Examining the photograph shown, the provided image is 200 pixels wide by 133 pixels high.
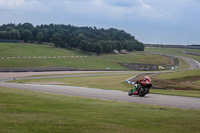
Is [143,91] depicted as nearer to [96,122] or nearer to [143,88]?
[143,88]

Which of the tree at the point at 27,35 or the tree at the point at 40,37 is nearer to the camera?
the tree at the point at 27,35

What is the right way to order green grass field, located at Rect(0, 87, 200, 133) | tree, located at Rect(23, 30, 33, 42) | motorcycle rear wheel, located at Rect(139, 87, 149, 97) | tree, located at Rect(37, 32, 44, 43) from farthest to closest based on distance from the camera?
tree, located at Rect(37, 32, 44, 43) → tree, located at Rect(23, 30, 33, 42) → motorcycle rear wheel, located at Rect(139, 87, 149, 97) → green grass field, located at Rect(0, 87, 200, 133)

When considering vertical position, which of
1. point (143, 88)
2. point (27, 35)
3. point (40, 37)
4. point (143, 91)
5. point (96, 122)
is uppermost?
point (27, 35)

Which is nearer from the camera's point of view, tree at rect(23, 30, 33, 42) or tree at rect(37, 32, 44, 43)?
tree at rect(23, 30, 33, 42)

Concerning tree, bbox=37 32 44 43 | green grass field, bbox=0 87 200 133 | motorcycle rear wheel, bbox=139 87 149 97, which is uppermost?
tree, bbox=37 32 44 43

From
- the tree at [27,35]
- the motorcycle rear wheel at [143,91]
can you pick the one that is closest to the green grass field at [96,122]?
the motorcycle rear wheel at [143,91]

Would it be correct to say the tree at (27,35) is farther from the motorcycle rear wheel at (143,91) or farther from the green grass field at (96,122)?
the green grass field at (96,122)

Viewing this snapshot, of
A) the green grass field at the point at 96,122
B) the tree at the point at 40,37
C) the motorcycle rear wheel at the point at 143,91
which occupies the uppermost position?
the tree at the point at 40,37

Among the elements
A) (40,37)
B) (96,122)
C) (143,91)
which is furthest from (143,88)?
(40,37)

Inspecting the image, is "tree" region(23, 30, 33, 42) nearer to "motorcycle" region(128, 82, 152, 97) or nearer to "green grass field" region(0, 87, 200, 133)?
"motorcycle" region(128, 82, 152, 97)

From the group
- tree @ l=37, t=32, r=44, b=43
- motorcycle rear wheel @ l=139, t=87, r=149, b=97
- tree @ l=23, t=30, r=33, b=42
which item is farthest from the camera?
tree @ l=37, t=32, r=44, b=43

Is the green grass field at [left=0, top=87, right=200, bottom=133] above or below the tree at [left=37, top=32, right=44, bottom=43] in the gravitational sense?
Answer: below

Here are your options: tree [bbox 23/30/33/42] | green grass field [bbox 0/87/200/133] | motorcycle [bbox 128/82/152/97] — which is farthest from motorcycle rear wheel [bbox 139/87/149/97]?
tree [bbox 23/30/33/42]

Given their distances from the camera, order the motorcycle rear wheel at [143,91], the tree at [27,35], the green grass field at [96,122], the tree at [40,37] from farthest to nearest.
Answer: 1. the tree at [40,37]
2. the tree at [27,35]
3. the motorcycle rear wheel at [143,91]
4. the green grass field at [96,122]
